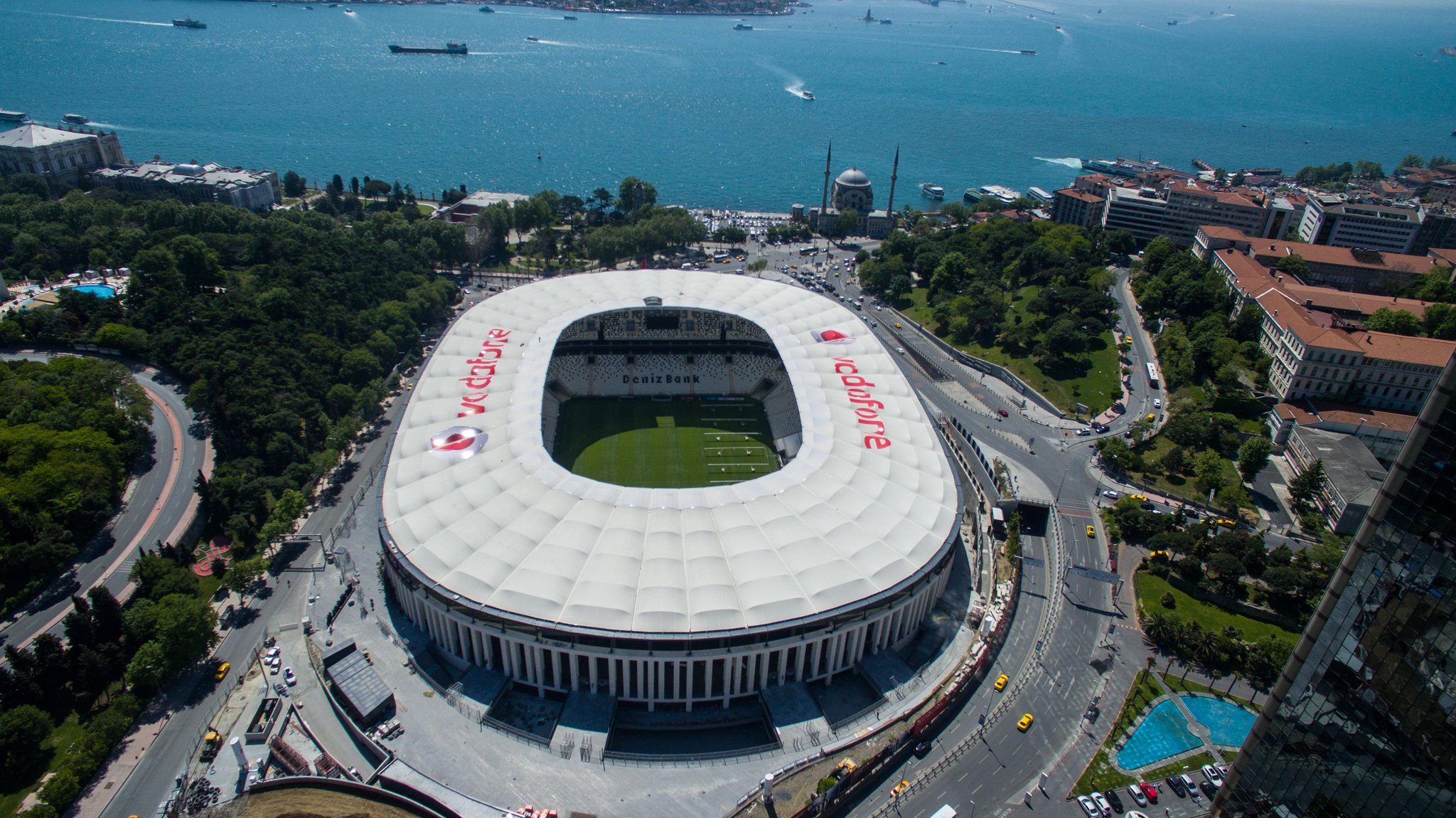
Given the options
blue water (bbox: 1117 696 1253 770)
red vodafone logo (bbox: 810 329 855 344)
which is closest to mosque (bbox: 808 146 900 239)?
red vodafone logo (bbox: 810 329 855 344)

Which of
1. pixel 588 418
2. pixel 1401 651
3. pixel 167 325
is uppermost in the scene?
pixel 1401 651

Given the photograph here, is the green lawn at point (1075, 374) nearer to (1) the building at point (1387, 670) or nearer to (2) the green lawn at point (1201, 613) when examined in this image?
(2) the green lawn at point (1201, 613)

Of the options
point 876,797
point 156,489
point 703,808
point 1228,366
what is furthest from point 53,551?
point 1228,366

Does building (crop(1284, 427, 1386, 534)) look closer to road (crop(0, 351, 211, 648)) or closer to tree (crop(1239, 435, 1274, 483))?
tree (crop(1239, 435, 1274, 483))

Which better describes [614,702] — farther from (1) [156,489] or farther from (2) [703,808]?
(1) [156,489]

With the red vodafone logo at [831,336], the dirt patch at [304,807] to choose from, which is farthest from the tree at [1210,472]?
the dirt patch at [304,807]
